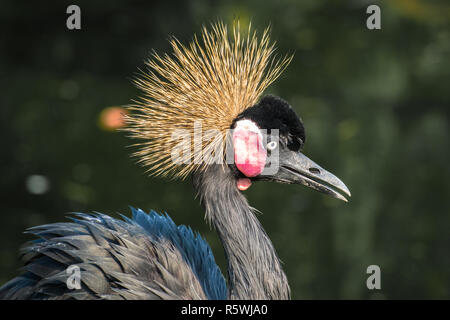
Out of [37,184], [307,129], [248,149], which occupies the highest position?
Answer: [307,129]

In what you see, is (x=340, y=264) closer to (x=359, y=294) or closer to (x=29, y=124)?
(x=359, y=294)

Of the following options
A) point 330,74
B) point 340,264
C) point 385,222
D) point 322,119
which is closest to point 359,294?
point 340,264

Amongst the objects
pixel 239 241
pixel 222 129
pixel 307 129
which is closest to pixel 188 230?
pixel 239 241

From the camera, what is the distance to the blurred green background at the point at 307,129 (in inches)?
154

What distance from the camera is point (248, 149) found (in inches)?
79.8

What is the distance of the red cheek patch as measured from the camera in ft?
6.65

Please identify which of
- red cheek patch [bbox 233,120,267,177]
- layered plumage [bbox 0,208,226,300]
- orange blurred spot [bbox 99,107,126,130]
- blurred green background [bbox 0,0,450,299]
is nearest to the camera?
layered plumage [bbox 0,208,226,300]

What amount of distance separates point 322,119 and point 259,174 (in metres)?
2.18

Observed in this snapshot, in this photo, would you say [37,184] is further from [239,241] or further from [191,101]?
[239,241]

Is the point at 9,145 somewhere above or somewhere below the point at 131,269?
above

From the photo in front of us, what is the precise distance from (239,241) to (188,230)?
10.3 inches

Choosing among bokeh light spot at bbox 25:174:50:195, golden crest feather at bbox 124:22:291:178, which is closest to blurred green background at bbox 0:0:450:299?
bokeh light spot at bbox 25:174:50:195

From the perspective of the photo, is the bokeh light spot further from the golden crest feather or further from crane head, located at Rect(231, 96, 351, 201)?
crane head, located at Rect(231, 96, 351, 201)

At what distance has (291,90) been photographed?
13.8 feet
